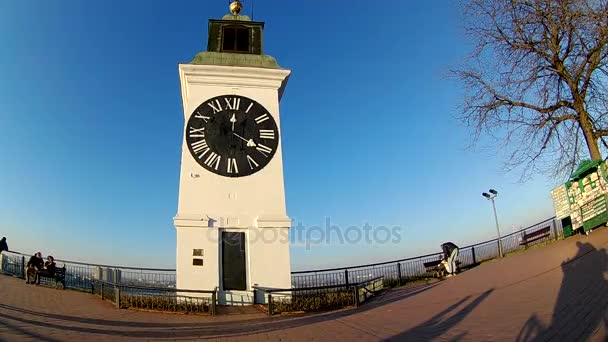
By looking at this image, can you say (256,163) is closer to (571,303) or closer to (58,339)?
(58,339)

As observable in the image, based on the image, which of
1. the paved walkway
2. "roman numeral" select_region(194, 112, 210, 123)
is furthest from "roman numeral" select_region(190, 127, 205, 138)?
the paved walkway

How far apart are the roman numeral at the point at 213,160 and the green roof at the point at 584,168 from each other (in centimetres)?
1333

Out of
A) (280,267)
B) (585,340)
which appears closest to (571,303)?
(585,340)

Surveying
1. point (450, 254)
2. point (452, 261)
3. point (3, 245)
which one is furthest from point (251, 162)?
point (3, 245)

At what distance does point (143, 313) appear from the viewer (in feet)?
39.8

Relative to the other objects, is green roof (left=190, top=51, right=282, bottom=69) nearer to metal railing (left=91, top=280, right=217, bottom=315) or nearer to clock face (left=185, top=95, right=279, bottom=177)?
clock face (left=185, top=95, right=279, bottom=177)

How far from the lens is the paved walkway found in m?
7.12

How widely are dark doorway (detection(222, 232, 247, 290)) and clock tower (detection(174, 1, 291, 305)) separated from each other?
34 mm

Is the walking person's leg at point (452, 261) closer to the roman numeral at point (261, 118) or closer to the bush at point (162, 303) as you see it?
the roman numeral at point (261, 118)

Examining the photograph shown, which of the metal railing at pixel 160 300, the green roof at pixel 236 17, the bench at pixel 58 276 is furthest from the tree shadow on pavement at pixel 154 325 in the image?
the green roof at pixel 236 17

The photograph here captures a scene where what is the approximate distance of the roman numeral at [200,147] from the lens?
16078mm

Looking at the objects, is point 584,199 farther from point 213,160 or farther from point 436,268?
point 213,160

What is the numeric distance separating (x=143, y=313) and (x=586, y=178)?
15.6 m

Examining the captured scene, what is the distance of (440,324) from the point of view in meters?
8.42
